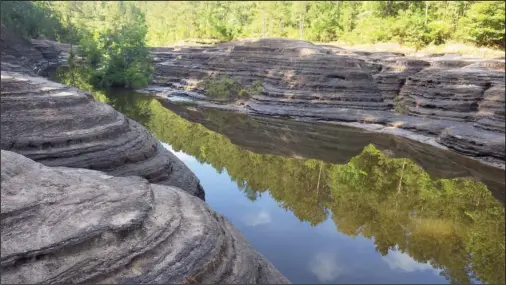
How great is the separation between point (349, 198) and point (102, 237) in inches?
521

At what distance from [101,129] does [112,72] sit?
34986 mm

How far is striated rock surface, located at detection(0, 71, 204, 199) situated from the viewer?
13.1m

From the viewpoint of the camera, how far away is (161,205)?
8.35m

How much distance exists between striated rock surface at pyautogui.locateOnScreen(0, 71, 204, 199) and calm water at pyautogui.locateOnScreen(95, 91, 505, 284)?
11.2 ft

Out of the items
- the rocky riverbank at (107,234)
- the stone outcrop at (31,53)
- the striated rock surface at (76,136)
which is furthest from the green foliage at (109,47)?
the rocky riverbank at (107,234)

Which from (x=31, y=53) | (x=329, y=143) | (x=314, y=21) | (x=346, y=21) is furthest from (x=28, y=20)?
(x=329, y=143)

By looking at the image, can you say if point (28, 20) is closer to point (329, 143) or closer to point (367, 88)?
point (367, 88)

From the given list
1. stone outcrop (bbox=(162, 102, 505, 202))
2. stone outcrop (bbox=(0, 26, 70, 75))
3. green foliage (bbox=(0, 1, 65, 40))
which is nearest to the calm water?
stone outcrop (bbox=(162, 102, 505, 202))

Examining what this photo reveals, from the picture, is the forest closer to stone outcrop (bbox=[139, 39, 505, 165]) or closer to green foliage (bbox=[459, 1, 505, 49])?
green foliage (bbox=[459, 1, 505, 49])

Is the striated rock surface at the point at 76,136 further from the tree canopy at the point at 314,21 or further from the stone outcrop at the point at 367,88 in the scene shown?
the tree canopy at the point at 314,21

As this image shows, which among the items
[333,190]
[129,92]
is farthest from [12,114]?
[129,92]

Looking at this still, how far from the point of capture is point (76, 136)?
13.7 metres

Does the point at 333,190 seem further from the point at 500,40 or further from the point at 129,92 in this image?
the point at 129,92

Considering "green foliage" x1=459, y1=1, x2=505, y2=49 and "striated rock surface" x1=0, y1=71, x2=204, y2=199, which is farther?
"green foliage" x1=459, y1=1, x2=505, y2=49
